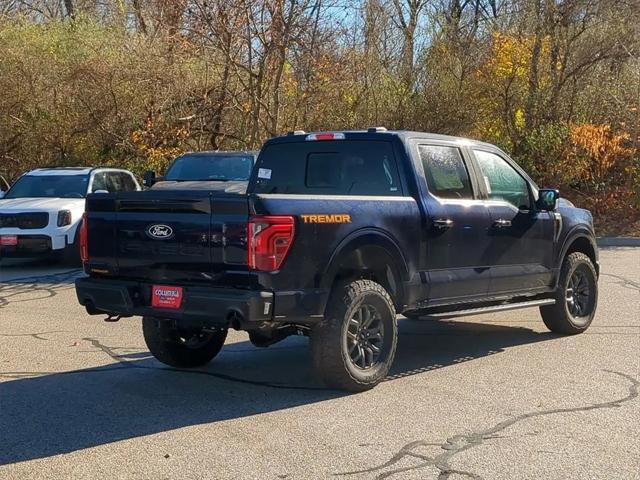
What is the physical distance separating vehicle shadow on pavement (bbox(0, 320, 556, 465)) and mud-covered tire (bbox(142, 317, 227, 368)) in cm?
12

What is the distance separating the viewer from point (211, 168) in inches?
541

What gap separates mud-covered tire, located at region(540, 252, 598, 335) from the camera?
8172 millimetres

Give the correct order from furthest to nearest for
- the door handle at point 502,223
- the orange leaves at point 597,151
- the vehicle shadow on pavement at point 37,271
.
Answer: the orange leaves at point 597,151 < the vehicle shadow on pavement at point 37,271 < the door handle at point 502,223

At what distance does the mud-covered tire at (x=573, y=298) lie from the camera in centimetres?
817

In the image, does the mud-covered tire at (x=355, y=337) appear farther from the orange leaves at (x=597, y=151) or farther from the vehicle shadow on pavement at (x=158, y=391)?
the orange leaves at (x=597, y=151)

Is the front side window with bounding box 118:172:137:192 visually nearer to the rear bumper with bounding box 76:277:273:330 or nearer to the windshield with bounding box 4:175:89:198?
the windshield with bounding box 4:175:89:198

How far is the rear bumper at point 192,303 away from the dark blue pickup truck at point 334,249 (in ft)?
0.03

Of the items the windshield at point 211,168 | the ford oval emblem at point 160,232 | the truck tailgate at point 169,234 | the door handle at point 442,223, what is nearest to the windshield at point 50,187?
the windshield at point 211,168

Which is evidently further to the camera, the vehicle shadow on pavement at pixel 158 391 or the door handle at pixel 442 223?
the door handle at pixel 442 223

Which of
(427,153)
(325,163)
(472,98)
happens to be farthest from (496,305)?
(472,98)

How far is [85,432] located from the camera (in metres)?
5.26

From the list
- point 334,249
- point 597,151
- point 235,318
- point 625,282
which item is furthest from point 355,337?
point 597,151

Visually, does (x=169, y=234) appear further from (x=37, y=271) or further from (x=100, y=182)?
(x=100, y=182)

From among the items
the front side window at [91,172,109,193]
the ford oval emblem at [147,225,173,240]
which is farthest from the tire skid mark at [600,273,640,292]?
the front side window at [91,172,109,193]
